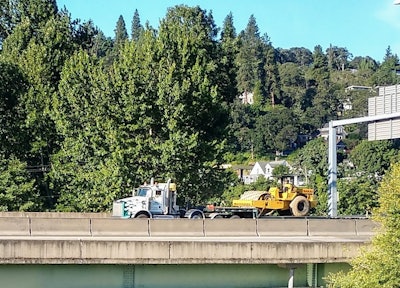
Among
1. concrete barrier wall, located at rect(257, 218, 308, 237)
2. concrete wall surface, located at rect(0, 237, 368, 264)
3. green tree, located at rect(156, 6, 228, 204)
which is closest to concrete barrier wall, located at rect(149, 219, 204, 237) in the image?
concrete barrier wall, located at rect(257, 218, 308, 237)

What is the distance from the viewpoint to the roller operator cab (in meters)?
31.6

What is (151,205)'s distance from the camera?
31797mm

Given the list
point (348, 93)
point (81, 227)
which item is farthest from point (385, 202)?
point (348, 93)

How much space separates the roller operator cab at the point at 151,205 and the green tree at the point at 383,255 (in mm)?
14467

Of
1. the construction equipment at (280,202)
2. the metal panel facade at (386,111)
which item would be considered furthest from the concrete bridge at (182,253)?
Answer: the construction equipment at (280,202)

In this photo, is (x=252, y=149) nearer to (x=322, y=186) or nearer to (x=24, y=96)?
(x=322, y=186)

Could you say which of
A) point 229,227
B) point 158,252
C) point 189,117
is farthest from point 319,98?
point 158,252

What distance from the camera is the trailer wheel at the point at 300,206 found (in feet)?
122

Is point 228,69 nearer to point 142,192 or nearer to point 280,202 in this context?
point 280,202

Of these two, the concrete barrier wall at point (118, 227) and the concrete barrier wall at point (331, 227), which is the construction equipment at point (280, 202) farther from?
the concrete barrier wall at point (118, 227)

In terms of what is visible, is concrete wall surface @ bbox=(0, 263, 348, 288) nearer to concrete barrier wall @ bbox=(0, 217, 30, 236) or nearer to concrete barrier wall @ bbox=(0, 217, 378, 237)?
concrete barrier wall @ bbox=(0, 217, 378, 237)

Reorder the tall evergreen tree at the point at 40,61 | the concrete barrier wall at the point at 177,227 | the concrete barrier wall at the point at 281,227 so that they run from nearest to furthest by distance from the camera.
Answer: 1. the concrete barrier wall at the point at 177,227
2. the concrete barrier wall at the point at 281,227
3. the tall evergreen tree at the point at 40,61

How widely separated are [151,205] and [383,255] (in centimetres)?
1649

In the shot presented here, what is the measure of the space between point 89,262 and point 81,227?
18.0 ft
